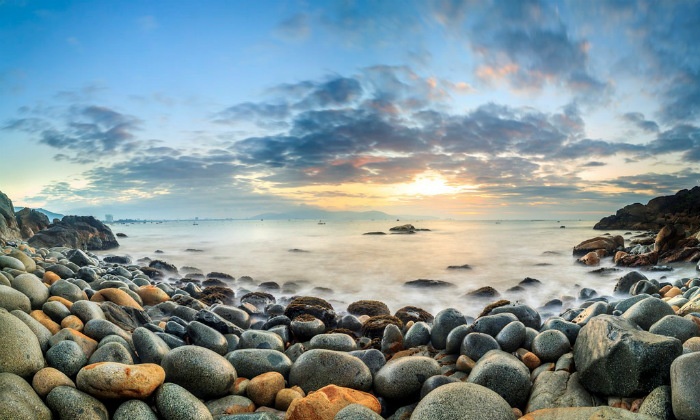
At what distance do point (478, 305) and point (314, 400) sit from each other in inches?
344

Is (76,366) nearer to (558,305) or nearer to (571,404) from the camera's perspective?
(571,404)

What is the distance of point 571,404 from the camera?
11.4 ft

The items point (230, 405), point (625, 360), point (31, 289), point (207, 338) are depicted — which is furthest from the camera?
point (31, 289)

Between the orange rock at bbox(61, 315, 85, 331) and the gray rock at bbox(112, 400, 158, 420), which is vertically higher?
the orange rock at bbox(61, 315, 85, 331)

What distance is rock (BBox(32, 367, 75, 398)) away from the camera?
10.5ft

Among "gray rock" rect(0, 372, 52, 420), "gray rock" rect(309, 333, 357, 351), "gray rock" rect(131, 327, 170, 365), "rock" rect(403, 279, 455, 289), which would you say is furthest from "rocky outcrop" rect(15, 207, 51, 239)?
"gray rock" rect(0, 372, 52, 420)

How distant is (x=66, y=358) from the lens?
362 cm

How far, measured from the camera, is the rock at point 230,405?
3.67 meters

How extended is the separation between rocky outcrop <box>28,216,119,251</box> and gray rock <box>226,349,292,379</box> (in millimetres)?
25064

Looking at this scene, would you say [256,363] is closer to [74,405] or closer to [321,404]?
[321,404]

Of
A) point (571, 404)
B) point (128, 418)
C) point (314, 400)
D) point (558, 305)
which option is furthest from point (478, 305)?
point (128, 418)

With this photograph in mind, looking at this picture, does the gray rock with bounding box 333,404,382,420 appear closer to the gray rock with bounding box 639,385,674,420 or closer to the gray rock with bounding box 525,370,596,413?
the gray rock with bounding box 525,370,596,413

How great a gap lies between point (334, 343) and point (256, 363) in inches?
51.7

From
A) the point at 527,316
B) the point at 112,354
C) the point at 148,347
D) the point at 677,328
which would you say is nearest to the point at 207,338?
the point at 148,347
